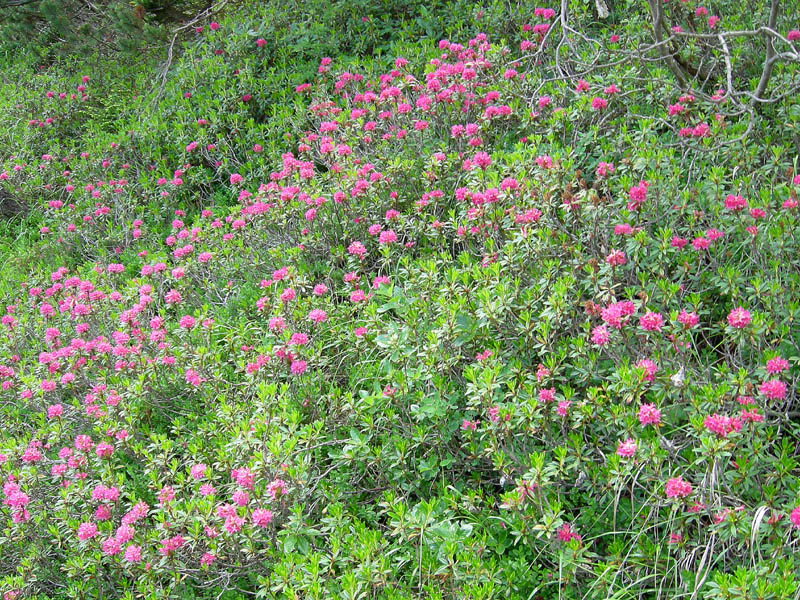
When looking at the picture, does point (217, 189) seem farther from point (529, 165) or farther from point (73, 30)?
point (73, 30)

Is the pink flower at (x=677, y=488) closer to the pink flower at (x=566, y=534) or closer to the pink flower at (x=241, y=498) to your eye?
the pink flower at (x=566, y=534)

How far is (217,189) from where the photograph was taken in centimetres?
707

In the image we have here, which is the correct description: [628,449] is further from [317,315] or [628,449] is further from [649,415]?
[317,315]

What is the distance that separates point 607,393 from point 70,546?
279 centimetres

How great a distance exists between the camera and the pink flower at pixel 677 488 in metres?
2.39

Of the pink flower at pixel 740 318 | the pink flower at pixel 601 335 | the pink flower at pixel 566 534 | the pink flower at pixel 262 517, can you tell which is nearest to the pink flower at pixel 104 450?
the pink flower at pixel 262 517

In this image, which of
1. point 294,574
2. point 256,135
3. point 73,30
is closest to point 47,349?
point 256,135

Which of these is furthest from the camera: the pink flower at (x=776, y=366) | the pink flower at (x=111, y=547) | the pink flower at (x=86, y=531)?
the pink flower at (x=86, y=531)

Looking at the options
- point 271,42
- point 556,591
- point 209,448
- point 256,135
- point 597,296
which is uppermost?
point 271,42

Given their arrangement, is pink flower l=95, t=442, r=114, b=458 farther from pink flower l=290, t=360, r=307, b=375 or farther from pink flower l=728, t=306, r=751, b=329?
pink flower l=728, t=306, r=751, b=329

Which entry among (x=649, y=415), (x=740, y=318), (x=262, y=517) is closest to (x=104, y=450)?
(x=262, y=517)

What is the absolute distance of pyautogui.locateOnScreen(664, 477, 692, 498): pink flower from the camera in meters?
2.39

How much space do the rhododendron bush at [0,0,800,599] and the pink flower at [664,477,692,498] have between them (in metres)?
0.02

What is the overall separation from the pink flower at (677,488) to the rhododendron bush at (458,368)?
0.02 meters
